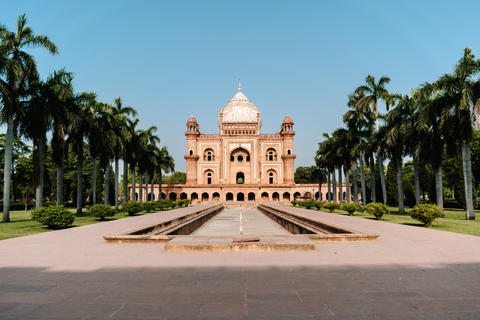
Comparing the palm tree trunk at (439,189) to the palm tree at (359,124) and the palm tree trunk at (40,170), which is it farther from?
the palm tree trunk at (40,170)

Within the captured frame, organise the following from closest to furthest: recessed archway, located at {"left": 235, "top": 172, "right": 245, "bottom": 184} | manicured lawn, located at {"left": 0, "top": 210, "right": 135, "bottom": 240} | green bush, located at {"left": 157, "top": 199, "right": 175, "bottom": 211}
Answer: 1. manicured lawn, located at {"left": 0, "top": 210, "right": 135, "bottom": 240}
2. green bush, located at {"left": 157, "top": 199, "right": 175, "bottom": 211}
3. recessed archway, located at {"left": 235, "top": 172, "right": 245, "bottom": 184}

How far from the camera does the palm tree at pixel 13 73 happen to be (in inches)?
653

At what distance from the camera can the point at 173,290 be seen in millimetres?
4129

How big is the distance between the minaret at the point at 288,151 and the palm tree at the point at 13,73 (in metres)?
42.1

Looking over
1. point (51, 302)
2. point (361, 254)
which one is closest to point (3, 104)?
point (51, 302)

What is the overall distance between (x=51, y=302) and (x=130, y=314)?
1082 millimetres

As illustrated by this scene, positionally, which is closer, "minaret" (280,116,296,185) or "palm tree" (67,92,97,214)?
"palm tree" (67,92,97,214)

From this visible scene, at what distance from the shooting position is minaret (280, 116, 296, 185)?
55.5 m

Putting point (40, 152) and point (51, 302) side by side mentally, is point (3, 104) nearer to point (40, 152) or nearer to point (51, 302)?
point (40, 152)

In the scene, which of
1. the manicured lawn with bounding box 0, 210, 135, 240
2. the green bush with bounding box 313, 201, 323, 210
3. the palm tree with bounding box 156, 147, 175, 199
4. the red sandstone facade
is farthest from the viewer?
the red sandstone facade

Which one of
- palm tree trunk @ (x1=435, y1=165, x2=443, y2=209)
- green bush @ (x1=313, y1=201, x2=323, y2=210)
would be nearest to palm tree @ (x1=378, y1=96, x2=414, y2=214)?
palm tree trunk @ (x1=435, y1=165, x2=443, y2=209)

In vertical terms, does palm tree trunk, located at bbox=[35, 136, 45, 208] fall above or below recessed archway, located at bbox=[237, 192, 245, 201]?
above

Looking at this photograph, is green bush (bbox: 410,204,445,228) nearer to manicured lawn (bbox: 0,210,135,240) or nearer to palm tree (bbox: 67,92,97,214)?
manicured lawn (bbox: 0,210,135,240)

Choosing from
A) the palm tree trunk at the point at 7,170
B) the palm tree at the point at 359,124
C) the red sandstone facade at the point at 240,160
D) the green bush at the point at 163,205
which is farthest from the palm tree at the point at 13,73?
the red sandstone facade at the point at 240,160
